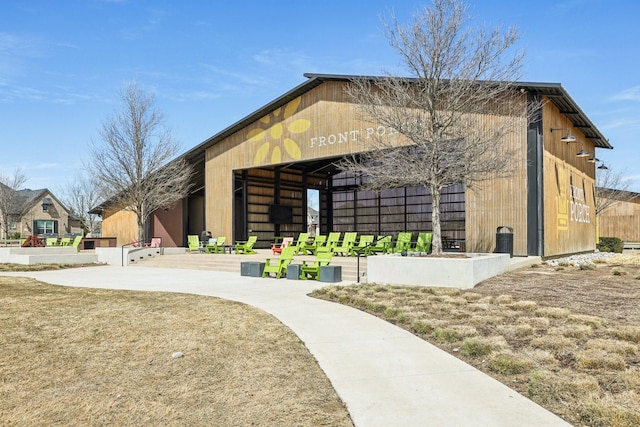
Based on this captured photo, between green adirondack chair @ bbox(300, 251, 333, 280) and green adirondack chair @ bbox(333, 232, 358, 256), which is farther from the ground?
green adirondack chair @ bbox(333, 232, 358, 256)

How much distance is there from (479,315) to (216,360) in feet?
14.0

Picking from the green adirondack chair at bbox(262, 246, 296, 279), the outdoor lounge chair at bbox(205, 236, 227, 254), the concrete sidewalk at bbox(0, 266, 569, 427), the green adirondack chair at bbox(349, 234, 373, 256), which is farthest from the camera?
the outdoor lounge chair at bbox(205, 236, 227, 254)

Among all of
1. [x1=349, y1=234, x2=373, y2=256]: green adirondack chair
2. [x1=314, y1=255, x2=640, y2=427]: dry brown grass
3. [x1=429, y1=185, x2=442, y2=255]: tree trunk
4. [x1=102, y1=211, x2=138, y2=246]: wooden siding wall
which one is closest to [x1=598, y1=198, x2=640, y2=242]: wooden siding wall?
[x1=349, y1=234, x2=373, y2=256]: green adirondack chair

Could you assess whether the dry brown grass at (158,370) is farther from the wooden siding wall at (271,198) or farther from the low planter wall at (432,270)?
the wooden siding wall at (271,198)

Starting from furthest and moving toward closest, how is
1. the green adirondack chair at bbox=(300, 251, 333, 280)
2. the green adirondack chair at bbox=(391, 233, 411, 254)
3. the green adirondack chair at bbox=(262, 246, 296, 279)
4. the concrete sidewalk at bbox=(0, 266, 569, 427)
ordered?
1. the green adirondack chair at bbox=(391, 233, 411, 254)
2. the green adirondack chair at bbox=(262, 246, 296, 279)
3. the green adirondack chair at bbox=(300, 251, 333, 280)
4. the concrete sidewalk at bbox=(0, 266, 569, 427)

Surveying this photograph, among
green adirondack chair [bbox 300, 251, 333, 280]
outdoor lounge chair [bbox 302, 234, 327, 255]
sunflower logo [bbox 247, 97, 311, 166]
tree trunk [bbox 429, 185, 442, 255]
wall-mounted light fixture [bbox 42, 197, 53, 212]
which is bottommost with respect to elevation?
green adirondack chair [bbox 300, 251, 333, 280]

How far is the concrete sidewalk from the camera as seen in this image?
383cm

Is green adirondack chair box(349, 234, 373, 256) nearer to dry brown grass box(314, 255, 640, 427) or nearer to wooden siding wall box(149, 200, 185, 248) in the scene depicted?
dry brown grass box(314, 255, 640, 427)

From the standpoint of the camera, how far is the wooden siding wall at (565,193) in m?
16.4

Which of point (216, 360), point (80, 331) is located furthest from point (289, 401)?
point (80, 331)

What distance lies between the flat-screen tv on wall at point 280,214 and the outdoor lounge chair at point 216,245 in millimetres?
3317

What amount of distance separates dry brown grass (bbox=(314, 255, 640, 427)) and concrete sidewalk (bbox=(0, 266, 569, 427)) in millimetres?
290

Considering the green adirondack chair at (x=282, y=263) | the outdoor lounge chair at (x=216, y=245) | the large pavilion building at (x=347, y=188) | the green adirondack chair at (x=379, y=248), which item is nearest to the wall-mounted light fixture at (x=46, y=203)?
the large pavilion building at (x=347, y=188)

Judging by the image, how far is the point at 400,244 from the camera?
1897 centimetres
